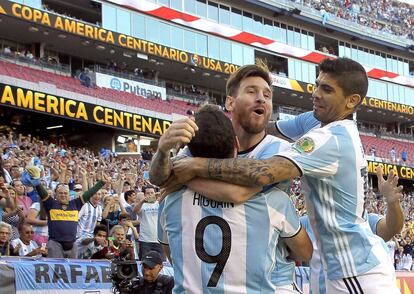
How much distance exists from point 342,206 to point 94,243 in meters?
6.79

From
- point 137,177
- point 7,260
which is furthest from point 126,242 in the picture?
point 137,177

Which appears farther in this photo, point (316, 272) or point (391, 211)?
point (391, 211)

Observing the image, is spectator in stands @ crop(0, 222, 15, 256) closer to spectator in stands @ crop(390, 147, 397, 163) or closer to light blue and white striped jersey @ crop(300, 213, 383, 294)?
light blue and white striped jersey @ crop(300, 213, 383, 294)

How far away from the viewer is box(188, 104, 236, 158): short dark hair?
2.92 meters

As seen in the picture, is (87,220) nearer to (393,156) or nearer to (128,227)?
(128,227)

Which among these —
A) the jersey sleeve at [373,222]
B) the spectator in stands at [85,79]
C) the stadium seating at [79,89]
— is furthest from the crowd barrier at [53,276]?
the spectator in stands at [85,79]

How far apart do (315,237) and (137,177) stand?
16.4m

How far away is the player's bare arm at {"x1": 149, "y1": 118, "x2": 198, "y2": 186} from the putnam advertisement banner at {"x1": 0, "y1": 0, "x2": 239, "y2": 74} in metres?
29.5

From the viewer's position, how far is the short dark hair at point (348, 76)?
384 centimetres

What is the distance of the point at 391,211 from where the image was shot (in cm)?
463

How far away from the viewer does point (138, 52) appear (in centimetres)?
3684

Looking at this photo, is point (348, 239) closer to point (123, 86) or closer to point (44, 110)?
point (44, 110)

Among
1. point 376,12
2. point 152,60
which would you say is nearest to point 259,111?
point 152,60

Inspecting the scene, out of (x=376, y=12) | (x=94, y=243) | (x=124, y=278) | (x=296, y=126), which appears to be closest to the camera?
(x=296, y=126)
